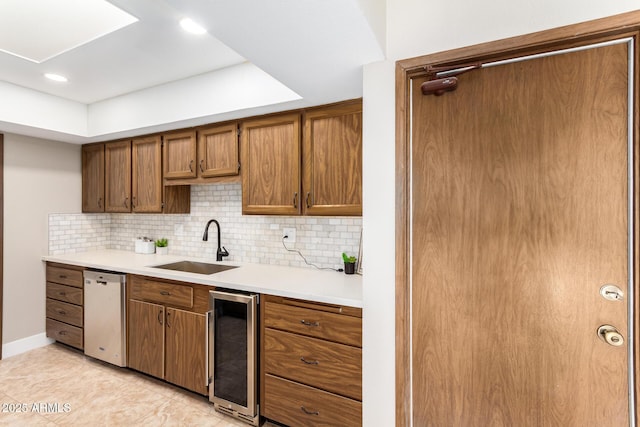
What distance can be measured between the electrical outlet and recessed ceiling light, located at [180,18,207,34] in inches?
62.6

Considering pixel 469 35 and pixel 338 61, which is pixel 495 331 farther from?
pixel 338 61

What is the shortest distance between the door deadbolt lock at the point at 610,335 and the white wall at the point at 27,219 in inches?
184

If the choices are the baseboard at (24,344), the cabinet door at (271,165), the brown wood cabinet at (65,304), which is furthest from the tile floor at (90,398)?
the cabinet door at (271,165)

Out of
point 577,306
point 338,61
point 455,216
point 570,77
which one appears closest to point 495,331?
point 577,306

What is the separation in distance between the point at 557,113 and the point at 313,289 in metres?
1.54

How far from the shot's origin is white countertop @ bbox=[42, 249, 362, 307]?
191 centimetres

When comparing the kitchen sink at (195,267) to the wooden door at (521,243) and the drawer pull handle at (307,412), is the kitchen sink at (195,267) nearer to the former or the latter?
the drawer pull handle at (307,412)

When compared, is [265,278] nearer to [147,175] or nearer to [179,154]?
[179,154]

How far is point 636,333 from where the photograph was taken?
3.90 feet

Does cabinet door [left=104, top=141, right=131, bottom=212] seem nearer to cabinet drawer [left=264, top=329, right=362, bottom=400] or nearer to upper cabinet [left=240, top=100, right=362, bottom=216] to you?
upper cabinet [left=240, top=100, right=362, bottom=216]

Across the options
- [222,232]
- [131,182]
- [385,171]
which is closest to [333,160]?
[385,171]

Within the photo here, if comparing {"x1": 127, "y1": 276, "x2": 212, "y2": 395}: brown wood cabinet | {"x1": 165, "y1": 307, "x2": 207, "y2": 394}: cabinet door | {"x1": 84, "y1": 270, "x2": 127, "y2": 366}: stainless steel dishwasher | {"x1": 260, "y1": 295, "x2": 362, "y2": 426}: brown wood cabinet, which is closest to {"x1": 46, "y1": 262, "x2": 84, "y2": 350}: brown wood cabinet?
{"x1": 84, "y1": 270, "x2": 127, "y2": 366}: stainless steel dishwasher

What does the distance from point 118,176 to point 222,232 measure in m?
1.39

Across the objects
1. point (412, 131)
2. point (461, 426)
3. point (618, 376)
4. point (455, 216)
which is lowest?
point (461, 426)
